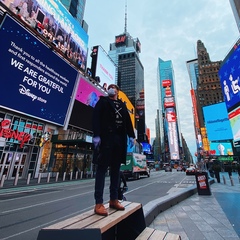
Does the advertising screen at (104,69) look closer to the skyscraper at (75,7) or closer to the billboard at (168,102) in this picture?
the skyscraper at (75,7)

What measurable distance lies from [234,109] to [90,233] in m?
26.1

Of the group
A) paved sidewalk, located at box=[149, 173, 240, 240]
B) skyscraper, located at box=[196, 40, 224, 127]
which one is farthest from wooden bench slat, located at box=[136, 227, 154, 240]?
skyscraper, located at box=[196, 40, 224, 127]

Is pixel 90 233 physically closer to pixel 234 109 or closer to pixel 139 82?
pixel 234 109

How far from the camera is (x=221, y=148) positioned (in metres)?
51.6

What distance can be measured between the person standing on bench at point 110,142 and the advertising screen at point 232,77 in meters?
23.0

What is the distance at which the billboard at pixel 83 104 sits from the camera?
86.9ft

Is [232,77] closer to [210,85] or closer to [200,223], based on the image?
[200,223]

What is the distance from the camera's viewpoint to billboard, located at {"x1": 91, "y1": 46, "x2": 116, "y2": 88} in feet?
112

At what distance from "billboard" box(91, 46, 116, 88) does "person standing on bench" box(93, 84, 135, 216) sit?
32.2m

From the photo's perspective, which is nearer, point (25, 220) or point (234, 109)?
point (25, 220)

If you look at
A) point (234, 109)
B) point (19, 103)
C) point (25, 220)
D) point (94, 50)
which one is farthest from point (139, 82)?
point (25, 220)

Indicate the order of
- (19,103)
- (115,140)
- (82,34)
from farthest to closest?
(82,34)
(19,103)
(115,140)

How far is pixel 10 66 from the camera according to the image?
49.7 feet

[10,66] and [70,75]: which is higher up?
[70,75]
